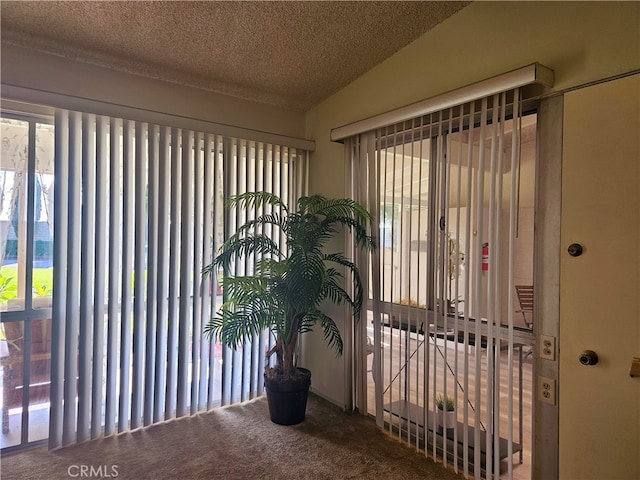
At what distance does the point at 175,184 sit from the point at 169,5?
1.11 meters

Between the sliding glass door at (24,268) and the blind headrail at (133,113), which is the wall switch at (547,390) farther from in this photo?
the sliding glass door at (24,268)

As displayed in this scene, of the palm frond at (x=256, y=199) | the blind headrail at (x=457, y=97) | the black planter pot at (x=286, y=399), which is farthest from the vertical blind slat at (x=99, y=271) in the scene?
the blind headrail at (x=457, y=97)

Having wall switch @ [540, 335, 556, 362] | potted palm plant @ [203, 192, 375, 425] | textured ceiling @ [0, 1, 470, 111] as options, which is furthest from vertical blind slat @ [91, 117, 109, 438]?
wall switch @ [540, 335, 556, 362]

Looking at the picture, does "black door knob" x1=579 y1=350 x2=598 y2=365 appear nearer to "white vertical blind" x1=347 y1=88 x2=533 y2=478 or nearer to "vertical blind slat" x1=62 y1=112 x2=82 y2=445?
"white vertical blind" x1=347 y1=88 x2=533 y2=478

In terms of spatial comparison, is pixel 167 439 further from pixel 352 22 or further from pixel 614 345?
pixel 352 22

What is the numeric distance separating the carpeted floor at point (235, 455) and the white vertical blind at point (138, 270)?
0.57ft

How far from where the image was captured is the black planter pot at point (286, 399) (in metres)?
2.81

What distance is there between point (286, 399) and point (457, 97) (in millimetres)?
2243

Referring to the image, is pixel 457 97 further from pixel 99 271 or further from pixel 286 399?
pixel 99 271

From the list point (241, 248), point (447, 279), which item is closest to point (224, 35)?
point (241, 248)

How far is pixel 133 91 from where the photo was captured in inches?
106

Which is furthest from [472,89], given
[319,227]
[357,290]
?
[357,290]

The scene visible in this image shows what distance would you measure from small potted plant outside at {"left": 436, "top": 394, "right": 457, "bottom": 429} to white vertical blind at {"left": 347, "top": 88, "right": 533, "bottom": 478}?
0.02m

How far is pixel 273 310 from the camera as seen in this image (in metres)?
2.78
